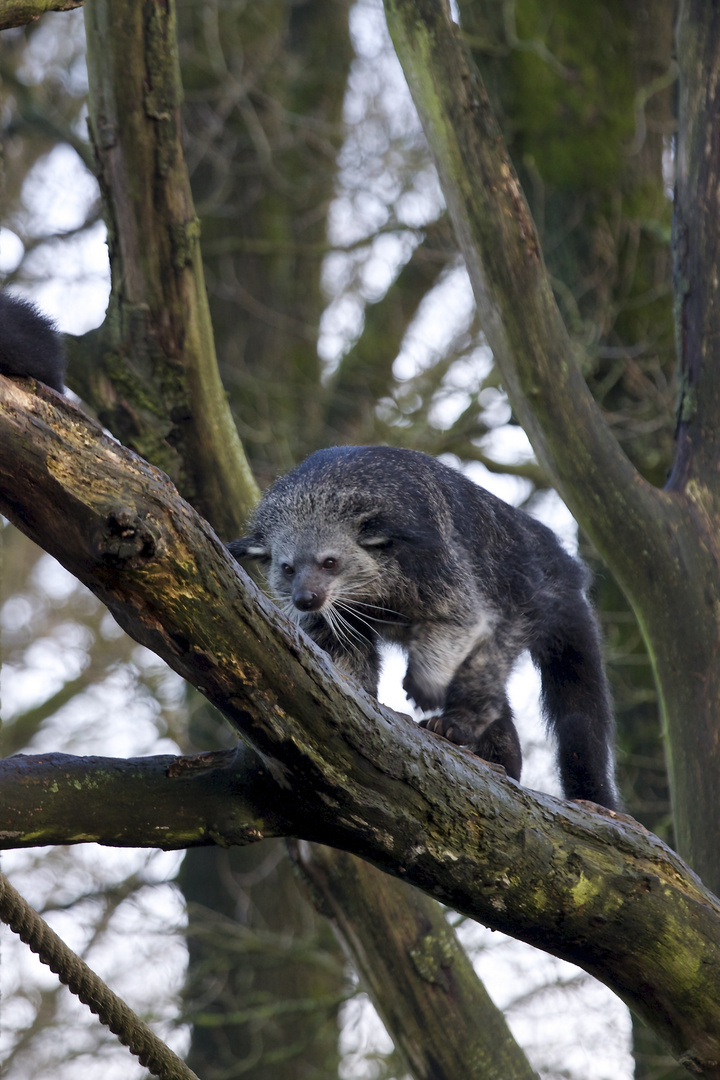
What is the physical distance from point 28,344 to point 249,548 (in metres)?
1.39

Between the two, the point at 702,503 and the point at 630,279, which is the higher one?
the point at 630,279

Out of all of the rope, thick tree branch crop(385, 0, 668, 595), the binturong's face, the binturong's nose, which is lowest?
the rope

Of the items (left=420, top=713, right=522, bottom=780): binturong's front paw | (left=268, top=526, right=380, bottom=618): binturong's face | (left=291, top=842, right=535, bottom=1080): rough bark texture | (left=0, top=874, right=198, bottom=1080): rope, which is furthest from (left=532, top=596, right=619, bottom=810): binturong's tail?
(left=0, top=874, right=198, bottom=1080): rope

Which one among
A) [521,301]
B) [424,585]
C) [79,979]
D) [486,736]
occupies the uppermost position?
[521,301]

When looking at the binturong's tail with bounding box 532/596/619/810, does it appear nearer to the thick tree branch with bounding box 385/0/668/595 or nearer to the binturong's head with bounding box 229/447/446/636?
the thick tree branch with bounding box 385/0/668/595

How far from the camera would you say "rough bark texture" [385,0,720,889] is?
11.3 feet

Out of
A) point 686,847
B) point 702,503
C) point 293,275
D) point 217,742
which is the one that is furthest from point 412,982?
point 293,275

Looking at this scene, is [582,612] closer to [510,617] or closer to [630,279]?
[510,617]

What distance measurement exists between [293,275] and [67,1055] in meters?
5.89

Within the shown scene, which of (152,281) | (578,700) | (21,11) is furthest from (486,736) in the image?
(21,11)

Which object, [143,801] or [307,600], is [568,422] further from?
[143,801]

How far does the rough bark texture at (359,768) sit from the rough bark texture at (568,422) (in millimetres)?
876

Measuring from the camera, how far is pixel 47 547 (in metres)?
1.95

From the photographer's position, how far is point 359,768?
2.23 metres
